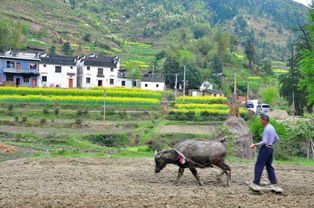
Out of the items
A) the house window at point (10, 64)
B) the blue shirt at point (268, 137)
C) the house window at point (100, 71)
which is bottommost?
the blue shirt at point (268, 137)

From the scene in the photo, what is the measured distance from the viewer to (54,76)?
6469cm

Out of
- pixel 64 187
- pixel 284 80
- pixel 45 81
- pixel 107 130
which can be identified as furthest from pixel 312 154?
pixel 45 81

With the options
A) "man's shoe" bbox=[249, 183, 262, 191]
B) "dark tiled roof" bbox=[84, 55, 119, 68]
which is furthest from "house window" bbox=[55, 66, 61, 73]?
"man's shoe" bbox=[249, 183, 262, 191]

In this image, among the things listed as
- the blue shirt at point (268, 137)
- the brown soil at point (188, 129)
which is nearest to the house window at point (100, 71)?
the brown soil at point (188, 129)

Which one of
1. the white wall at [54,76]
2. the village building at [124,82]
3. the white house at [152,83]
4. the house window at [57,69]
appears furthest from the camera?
the village building at [124,82]

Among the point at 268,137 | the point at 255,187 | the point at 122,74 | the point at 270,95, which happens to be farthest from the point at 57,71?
the point at 255,187

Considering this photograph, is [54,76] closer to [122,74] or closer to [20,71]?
[20,71]

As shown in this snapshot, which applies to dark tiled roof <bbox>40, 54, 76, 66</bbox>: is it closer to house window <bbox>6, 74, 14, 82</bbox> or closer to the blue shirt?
house window <bbox>6, 74, 14, 82</bbox>

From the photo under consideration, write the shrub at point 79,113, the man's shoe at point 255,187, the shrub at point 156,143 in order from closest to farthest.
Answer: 1. the man's shoe at point 255,187
2. the shrub at point 156,143
3. the shrub at point 79,113

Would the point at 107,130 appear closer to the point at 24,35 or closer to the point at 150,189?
the point at 150,189

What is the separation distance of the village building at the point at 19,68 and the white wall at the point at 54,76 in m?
1.24

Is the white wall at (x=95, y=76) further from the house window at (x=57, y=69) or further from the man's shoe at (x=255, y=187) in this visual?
the man's shoe at (x=255, y=187)

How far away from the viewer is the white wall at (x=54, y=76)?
208ft

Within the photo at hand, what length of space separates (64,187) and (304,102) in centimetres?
4468
